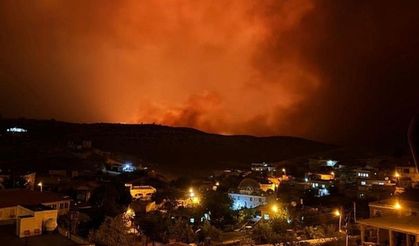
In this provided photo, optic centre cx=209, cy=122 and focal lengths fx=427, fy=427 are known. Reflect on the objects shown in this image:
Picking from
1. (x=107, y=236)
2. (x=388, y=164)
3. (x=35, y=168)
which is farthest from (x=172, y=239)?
(x=388, y=164)

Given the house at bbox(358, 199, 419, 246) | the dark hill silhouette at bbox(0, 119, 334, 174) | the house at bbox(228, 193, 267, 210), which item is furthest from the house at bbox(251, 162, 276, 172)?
the house at bbox(358, 199, 419, 246)

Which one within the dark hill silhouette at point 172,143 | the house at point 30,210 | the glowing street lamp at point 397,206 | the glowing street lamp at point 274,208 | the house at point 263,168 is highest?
the dark hill silhouette at point 172,143

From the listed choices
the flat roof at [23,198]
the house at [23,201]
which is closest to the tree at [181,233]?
the house at [23,201]

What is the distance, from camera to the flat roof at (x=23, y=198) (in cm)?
1969

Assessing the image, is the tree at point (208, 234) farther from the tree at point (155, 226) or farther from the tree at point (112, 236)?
the tree at point (112, 236)

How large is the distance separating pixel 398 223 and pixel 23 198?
55.1 ft

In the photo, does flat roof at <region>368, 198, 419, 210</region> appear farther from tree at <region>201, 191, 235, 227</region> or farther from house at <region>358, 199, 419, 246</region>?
tree at <region>201, 191, 235, 227</region>

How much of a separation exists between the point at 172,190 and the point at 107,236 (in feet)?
51.9

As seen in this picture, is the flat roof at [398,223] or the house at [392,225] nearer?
the flat roof at [398,223]

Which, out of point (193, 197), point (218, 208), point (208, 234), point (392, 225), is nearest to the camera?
point (392, 225)

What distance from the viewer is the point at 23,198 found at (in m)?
20.9

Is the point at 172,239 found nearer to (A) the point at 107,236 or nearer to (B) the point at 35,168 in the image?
(A) the point at 107,236

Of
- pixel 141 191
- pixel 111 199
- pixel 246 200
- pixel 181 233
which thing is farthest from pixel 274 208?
pixel 141 191

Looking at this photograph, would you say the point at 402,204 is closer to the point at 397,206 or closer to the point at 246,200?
the point at 397,206
